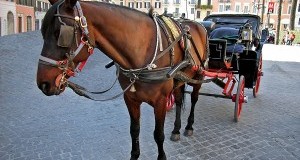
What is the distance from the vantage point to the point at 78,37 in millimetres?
2010

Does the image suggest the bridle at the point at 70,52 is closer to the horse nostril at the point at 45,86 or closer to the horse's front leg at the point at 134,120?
the horse nostril at the point at 45,86

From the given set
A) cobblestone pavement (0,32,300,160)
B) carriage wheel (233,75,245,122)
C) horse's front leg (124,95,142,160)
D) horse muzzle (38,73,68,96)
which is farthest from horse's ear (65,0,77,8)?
carriage wheel (233,75,245,122)

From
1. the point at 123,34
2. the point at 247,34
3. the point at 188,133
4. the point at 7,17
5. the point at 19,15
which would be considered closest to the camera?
the point at 123,34

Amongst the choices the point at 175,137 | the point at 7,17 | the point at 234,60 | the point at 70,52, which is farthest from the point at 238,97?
the point at 7,17

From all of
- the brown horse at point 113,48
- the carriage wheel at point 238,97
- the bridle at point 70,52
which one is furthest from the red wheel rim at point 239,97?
the bridle at point 70,52

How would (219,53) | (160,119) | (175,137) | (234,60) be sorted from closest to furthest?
1. (160,119)
2. (175,137)
3. (219,53)
4. (234,60)

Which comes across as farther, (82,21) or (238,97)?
(238,97)

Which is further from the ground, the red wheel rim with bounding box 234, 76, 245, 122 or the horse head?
the horse head

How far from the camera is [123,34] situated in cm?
237

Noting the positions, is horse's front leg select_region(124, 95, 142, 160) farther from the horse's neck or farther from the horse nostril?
the horse nostril

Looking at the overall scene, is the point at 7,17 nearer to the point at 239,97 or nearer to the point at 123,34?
the point at 239,97

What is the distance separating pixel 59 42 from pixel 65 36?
57 mm

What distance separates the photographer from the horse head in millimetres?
1935

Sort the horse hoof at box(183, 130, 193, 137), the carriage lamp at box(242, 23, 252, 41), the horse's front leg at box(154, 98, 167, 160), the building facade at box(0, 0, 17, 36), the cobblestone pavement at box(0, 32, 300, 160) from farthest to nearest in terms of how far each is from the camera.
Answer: the building facade at box(0, 0, 17, 36)
the carriage lamp at box(242, 23, 252, 41)
the horse hoof at box(183, 130, 193, 137)
the cobblestone pavement at box(0, 32, 300, 160)
the horse's front leg at box(154, 98, 167, 160)
